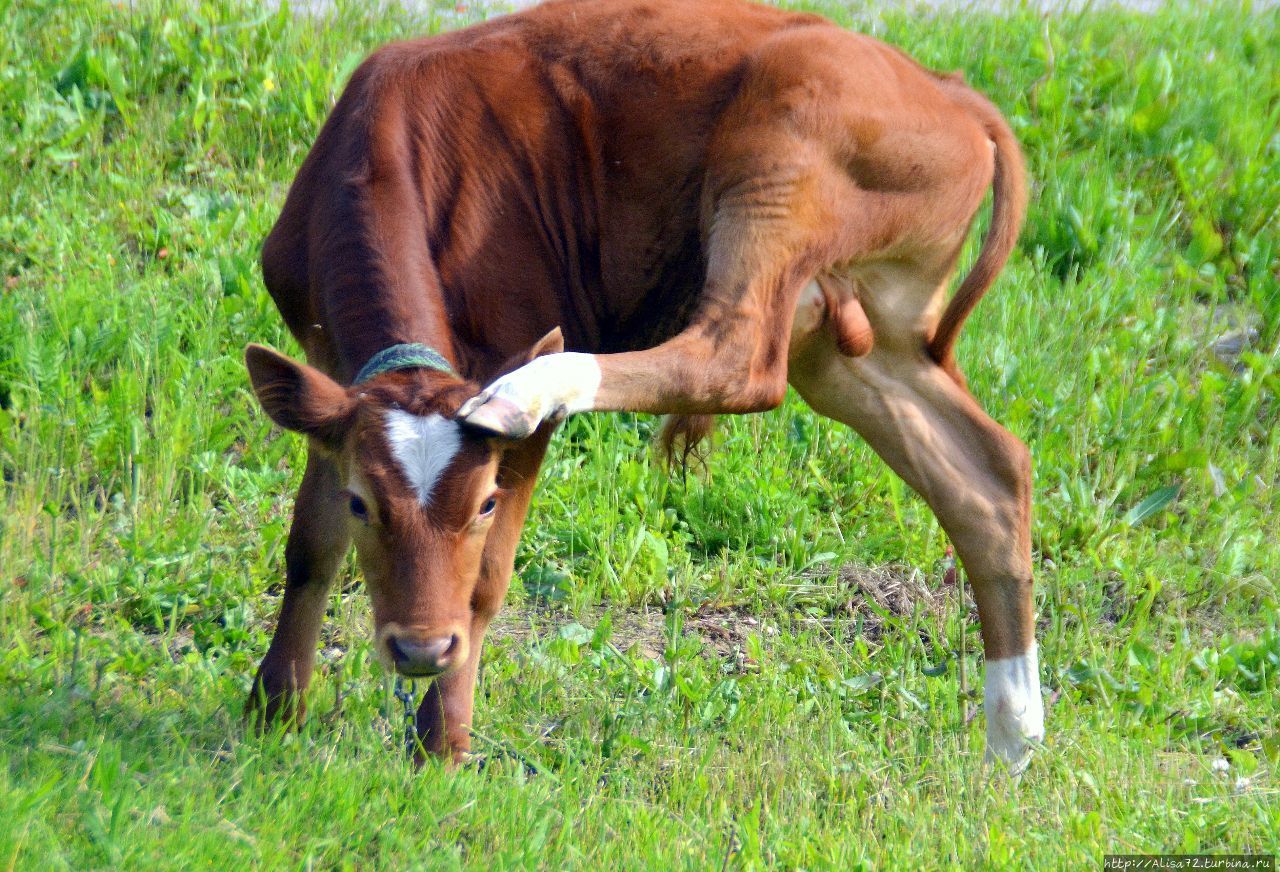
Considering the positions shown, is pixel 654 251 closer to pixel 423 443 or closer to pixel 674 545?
pixel 423 443

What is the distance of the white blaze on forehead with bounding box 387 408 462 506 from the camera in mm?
3518

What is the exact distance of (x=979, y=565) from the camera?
15.5 feet

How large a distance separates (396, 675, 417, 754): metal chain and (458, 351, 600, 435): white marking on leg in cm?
104

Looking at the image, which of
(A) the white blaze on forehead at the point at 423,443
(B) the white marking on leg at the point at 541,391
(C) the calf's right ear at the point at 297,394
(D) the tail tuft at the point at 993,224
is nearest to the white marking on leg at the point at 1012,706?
(D) the tail tuft at the point at 993,224

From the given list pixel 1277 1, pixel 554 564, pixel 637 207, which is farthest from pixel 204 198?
pixel 1277 1

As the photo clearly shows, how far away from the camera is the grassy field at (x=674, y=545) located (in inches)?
139

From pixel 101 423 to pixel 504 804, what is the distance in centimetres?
296

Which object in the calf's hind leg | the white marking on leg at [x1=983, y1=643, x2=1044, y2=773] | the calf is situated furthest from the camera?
the calf's hind leg

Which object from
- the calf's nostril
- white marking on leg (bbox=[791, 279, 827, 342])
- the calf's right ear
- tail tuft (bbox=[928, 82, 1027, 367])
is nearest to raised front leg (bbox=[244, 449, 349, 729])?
the calf's right ear

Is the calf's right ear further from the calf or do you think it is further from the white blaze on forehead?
the white blaze on forehead

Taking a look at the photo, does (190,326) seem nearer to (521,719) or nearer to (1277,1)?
(521,719)

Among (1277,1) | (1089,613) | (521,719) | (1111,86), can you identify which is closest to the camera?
(521,719)

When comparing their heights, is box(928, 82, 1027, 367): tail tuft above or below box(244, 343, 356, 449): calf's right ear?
below

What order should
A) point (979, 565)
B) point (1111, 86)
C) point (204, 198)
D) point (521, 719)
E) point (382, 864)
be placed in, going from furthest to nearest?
point (1111, 86)
point (204, 198)
point (979, 565)
point (521, 719)
point (382, 864)
